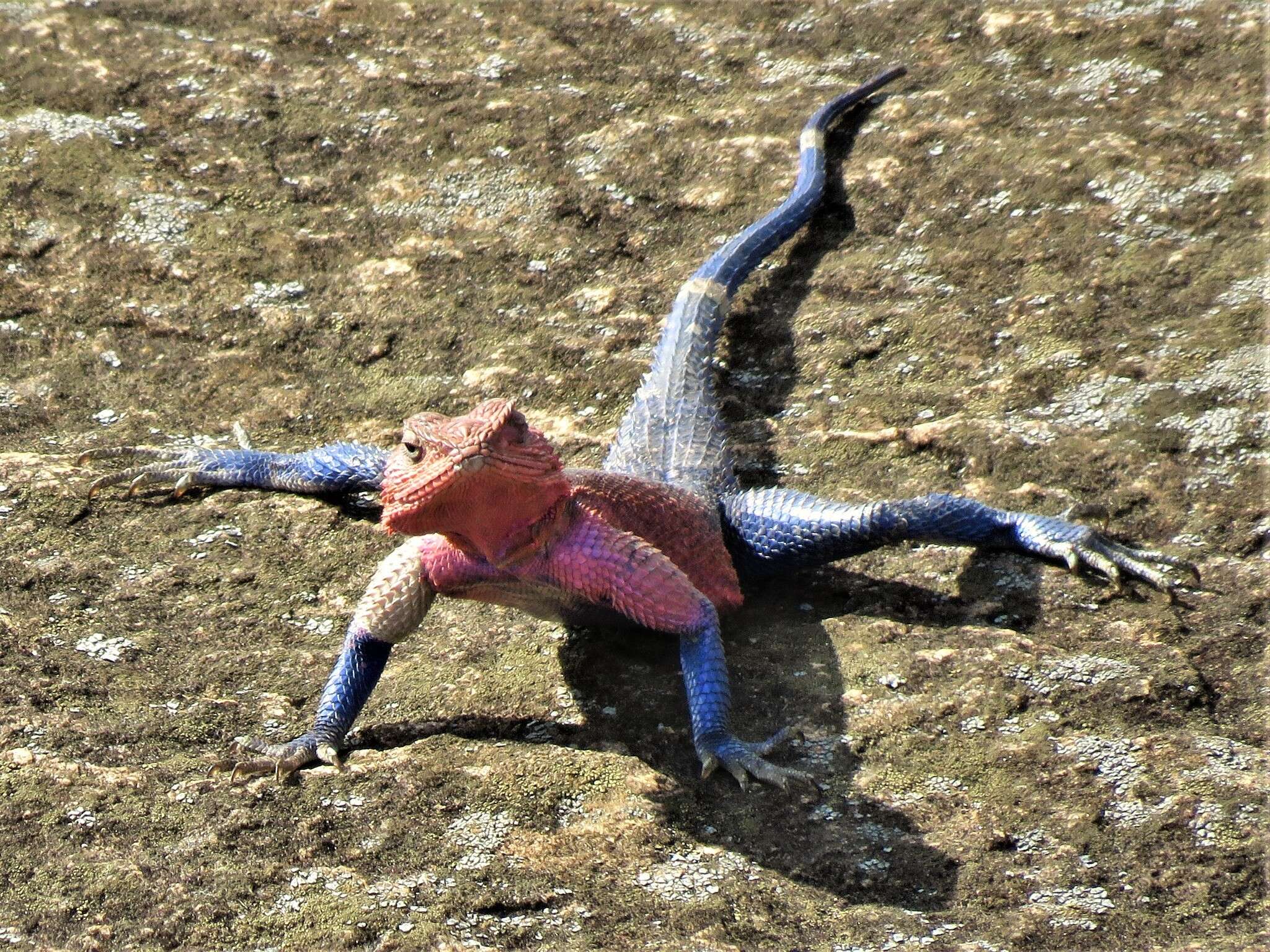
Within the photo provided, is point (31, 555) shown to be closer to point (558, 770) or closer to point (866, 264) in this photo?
point (558, 770)

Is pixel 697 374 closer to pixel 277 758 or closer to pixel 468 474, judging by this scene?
pixel 468 474

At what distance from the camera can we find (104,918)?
308 cm

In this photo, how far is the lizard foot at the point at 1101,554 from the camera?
14.0ft

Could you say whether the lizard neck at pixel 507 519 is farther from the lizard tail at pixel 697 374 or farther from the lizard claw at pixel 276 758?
the lizard tail at pixel 697 374

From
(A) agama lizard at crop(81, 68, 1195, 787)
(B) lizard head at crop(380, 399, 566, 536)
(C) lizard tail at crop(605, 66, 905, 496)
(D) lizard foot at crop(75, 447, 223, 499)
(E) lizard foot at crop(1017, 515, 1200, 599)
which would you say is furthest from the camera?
(D) lizard foot at crop(75, 447, 223, 499)

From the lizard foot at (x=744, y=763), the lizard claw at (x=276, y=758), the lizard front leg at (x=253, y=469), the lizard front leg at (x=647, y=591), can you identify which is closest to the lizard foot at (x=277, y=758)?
the lizard claw at (x=276, y=758)

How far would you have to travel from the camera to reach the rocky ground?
3273mm

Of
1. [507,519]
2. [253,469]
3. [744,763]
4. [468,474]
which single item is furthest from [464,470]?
[253,469]

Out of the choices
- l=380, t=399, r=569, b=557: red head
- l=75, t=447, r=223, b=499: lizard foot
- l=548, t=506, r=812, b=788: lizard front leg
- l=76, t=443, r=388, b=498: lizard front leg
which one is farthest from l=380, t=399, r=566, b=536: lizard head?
l=75, t=447, r=223, b=499: lizard foot

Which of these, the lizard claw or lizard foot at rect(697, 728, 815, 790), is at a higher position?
the lizard claw

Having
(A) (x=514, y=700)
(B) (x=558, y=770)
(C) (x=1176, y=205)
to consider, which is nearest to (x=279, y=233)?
(A) (x=514, y=700)

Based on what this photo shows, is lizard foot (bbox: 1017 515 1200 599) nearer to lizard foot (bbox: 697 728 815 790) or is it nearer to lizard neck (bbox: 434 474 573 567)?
lizard foot (bbox: 697 728 815 790)

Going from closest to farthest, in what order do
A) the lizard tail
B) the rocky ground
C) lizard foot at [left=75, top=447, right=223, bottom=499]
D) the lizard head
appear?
the rocky ground < the lizard head < the lizard tail < lizard foot at [left=75, top=447, right=223, bottom=499]

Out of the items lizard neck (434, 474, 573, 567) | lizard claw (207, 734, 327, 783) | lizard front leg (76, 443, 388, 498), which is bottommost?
lizard claw (207, 734, 327, 783)
